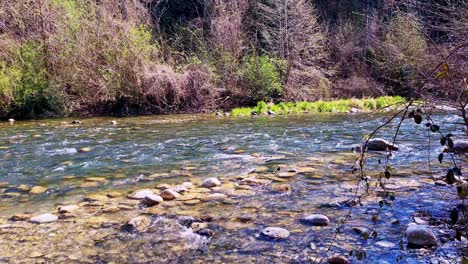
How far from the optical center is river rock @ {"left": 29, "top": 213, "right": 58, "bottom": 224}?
12.1ft

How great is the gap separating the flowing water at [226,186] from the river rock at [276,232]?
0.05 meters

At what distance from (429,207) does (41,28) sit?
1394 cm

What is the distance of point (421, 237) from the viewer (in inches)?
114

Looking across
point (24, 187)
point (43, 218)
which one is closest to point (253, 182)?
point (43, 218)

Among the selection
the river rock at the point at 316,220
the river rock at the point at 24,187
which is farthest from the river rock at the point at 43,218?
the river rock at the point at 316,220

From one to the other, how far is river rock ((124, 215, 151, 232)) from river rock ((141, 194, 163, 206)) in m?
0.43

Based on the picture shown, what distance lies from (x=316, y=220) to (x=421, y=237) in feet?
2.68

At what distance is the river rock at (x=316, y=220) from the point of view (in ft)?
11.2

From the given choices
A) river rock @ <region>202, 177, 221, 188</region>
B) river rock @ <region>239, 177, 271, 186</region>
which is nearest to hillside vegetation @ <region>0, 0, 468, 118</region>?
river rock @ <region>239, 177, 271, 186</region>

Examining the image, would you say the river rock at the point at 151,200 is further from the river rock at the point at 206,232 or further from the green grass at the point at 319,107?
the green grass at the point at 319,107

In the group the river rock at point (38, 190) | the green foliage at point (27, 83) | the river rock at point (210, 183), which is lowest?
the river rock at point (38, 190)

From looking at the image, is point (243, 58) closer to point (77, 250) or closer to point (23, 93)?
point (23, 93)

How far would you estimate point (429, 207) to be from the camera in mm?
3752

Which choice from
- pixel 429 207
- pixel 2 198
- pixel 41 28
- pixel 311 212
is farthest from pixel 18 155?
pixel 41 28
